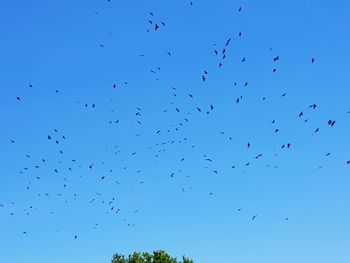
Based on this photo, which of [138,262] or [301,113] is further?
[138,262]

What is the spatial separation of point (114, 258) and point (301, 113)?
45915mm

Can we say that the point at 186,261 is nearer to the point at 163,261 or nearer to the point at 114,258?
the point at 163,261

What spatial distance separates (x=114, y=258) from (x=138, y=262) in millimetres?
3962

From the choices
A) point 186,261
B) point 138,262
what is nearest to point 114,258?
point 138,262

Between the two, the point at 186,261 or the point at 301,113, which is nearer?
the point at 301,113

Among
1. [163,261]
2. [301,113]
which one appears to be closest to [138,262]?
[163,261]

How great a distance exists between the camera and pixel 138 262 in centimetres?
5722

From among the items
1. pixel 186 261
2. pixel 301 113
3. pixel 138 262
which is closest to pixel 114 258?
pixel 138 262

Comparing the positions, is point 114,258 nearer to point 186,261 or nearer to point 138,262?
point 138,262

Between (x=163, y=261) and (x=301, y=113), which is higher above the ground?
(x=163, y=261)

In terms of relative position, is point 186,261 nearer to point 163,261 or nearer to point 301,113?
point 163,261

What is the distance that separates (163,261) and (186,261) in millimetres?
3058

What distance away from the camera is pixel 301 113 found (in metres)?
19.3

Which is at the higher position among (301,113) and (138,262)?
(138,262)
